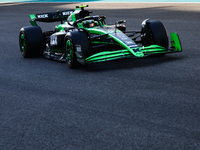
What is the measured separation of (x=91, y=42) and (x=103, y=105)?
2669 millimetres

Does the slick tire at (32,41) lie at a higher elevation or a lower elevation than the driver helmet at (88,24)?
lower

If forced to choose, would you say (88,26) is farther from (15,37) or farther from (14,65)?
(15,37)

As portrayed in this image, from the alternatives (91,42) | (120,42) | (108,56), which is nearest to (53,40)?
(91,42)

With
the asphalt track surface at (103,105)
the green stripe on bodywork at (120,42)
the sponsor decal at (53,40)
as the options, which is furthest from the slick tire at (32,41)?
the green stripe on bodywork at (120,42)

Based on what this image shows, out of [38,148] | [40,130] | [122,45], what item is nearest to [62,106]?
[40,130]

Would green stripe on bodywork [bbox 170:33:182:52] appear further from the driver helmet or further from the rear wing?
the rear wing

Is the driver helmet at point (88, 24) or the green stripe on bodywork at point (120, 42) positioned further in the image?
the driver helmet at point (88, 24)

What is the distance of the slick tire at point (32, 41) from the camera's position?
849 cm

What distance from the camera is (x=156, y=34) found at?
7.67 meters

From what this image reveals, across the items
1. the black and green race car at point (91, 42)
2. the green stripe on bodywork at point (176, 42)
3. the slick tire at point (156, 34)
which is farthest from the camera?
the slick tire at point (156, 34)

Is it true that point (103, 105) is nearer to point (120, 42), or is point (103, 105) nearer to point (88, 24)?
point (120, 42)

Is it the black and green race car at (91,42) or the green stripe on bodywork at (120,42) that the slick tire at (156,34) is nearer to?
the black and green race car at (91,42)

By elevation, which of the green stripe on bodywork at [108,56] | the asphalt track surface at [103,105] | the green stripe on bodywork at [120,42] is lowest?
the asphalt track surface at [103,105]

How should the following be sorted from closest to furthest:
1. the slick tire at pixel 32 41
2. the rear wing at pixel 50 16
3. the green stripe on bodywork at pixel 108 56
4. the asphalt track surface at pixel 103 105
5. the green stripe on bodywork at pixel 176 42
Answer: the asphalt track surface at pixel 103 105 < the green stripe on bodywork at pixel 108 56 < the green stripe on bodywork at pixel 176 42 < the slick tire at pixel 32 41 < the rear wing at pixel 50 16
